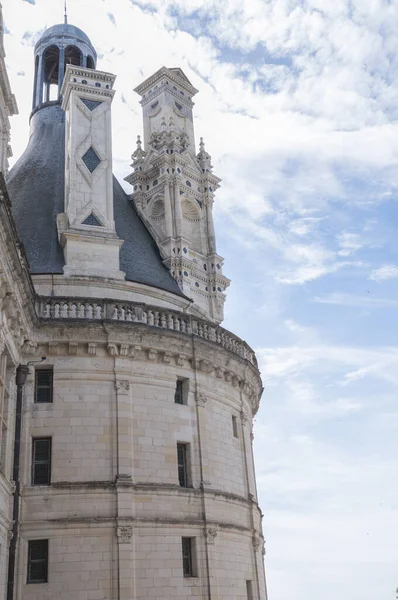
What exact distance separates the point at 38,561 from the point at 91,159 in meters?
16.2

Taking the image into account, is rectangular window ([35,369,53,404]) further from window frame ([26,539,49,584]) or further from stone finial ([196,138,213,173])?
stone finial ([196,138,213,173])

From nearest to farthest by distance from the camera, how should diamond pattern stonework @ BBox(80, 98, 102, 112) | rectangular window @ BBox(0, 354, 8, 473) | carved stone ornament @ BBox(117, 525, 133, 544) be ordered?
rectangular window @ BBox(0, 354, 8, 473) → carved stone ornament @ BBox(117, 525, 133, 544) → diamond pattern stonework @ BBox(80, 98, 102, 112)

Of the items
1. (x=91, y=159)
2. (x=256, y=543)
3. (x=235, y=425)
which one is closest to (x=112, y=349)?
(x=235, y=425)

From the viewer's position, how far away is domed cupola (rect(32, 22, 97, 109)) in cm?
3856

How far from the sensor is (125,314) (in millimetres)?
25609

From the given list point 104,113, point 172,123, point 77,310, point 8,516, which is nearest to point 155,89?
point 172,123

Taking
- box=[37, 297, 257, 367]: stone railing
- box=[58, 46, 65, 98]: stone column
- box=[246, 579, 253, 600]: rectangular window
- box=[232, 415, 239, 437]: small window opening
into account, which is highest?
box=[58, 46, 65, 98]: stone column

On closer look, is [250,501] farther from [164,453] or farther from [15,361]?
[15,361]

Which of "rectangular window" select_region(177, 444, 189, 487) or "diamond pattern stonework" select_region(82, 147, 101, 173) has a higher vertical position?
"diamond pattern stonework" select_region(82, 147, 101, 173)

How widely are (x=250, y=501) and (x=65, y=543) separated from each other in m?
8.39

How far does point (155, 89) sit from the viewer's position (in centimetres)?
3884

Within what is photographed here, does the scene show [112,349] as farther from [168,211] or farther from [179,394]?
[168,211]

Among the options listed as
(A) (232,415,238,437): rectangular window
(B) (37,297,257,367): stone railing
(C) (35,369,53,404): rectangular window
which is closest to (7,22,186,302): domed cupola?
(B) (37,297,257,367): stone railing

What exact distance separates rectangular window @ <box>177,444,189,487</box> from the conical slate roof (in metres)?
7.15
